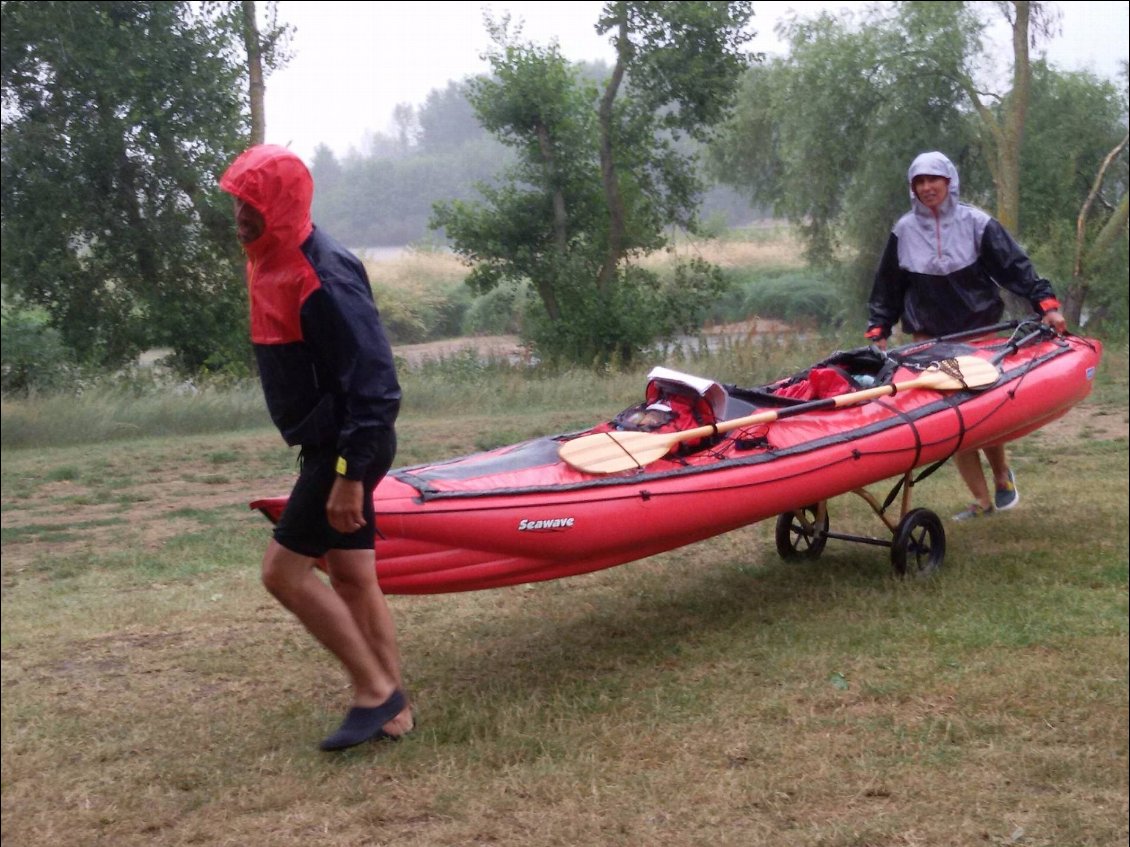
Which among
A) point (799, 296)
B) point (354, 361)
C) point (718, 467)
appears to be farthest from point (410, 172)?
point (354, 361)

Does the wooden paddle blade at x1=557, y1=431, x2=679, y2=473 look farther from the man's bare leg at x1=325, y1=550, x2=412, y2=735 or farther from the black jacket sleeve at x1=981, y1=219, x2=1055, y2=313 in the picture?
the black jacket sleeve at x1=981, y1=219, x2=1055, y2=313

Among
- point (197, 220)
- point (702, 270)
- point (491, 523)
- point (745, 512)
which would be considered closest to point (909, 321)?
point (745, 512)

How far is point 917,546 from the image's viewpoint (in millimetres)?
5828

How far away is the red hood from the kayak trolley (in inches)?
112

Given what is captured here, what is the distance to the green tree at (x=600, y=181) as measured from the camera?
19.3m

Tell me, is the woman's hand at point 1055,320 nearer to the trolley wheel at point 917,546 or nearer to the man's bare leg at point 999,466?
the man's bare leg at point 999,466

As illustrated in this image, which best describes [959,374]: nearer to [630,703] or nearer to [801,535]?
[801,535]

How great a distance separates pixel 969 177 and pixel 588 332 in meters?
8.11

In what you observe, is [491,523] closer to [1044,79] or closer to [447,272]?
[447,272]

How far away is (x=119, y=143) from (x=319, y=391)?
11.4 m

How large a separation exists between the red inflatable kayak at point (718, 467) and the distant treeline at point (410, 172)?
12.6 m

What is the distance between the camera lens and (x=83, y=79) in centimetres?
1422

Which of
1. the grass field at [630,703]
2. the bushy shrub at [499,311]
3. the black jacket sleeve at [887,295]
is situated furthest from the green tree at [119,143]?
the black jacket sleeve at [887,295]

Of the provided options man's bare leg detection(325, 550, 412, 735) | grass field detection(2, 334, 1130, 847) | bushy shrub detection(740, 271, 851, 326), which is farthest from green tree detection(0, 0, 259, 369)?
bushy shrub detection(740, 271, 851, 326)
